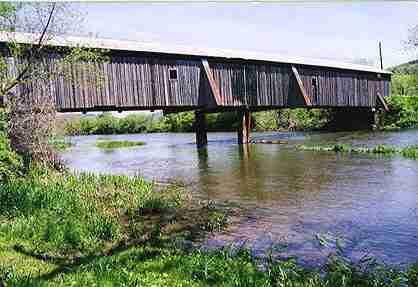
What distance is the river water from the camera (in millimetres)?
7723

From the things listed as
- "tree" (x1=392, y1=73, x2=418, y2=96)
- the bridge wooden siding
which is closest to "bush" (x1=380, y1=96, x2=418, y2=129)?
the bridge wooden siding

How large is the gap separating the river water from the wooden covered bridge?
444 cm

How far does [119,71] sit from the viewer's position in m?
22.9

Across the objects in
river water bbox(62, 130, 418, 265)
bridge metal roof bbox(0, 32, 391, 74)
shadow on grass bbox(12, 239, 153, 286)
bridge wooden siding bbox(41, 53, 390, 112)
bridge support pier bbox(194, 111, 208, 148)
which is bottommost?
river water bbox(62, 130, 418, 265)

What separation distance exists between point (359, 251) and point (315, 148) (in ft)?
65.4

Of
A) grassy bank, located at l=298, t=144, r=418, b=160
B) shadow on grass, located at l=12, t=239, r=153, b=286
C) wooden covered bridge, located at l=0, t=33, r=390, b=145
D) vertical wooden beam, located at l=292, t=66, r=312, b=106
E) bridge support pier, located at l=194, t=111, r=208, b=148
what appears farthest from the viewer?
bridge support pier, located at l=194, t=111, r=208, b=148

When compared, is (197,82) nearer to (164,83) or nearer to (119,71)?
(164,83)

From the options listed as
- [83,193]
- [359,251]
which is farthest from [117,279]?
[83,193]

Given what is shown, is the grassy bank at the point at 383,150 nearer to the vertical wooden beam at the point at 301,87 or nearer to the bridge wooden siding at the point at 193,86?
the vertical wooden beam at the point at 301,87

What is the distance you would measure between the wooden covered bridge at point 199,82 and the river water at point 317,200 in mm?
4436

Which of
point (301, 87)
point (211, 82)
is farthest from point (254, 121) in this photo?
point (211, 82)

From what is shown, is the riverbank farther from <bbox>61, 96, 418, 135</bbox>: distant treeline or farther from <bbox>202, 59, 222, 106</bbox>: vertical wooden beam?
<bbox>202, 59, 222, 106</bbox>: vertical wooden beam

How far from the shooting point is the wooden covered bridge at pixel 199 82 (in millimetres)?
22156

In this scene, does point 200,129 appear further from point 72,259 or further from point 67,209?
point 72,259
